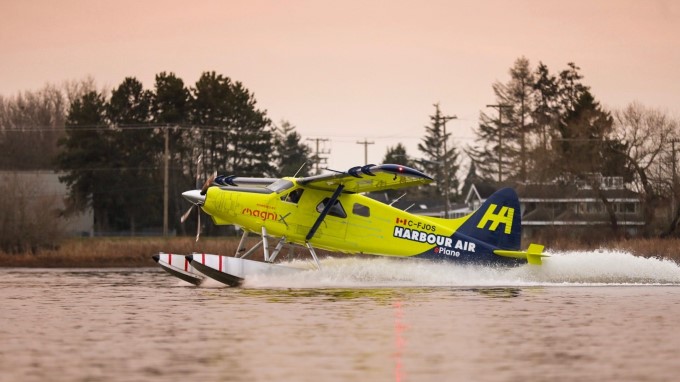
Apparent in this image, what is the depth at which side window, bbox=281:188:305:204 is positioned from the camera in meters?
26.0

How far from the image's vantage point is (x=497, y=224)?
27.6m

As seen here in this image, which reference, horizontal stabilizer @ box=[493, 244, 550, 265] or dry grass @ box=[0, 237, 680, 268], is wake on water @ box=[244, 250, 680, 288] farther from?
dry grass @ box=[0, 237, 680, 268]

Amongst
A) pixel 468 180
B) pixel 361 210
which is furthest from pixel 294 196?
pixel 468 180

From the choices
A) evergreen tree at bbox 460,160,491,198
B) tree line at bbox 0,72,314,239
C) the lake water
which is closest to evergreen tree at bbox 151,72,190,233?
tree line at bbox 0,72,314,239

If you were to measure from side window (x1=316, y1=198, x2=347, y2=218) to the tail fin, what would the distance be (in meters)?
2.79

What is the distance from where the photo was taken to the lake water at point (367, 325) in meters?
12.7

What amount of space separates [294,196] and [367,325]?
9.17 meters

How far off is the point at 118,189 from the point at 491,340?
6251 cm

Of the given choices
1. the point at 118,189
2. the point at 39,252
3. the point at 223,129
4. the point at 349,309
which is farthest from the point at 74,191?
the point at 349,309

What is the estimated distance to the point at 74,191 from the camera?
250ft

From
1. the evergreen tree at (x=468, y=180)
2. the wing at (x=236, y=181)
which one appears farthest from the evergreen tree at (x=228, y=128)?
the wing at (x=236, y=181)

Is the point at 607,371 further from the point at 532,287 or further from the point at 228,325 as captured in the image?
the point at 532,287

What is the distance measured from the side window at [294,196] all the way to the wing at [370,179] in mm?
249

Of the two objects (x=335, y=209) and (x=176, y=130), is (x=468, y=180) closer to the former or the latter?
(x=176, y=130)
